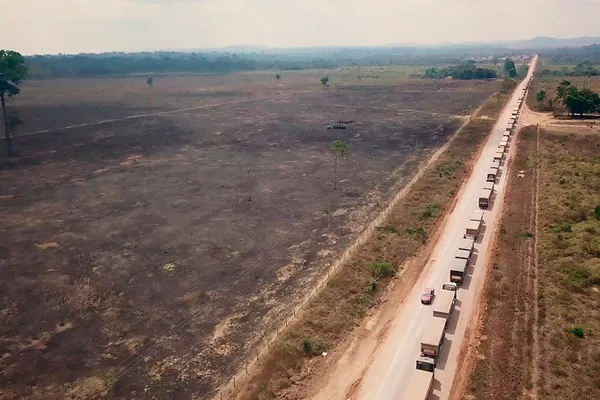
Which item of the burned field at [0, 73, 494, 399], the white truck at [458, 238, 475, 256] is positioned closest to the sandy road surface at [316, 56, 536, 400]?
the white truck at [458, 238, 475, 256]

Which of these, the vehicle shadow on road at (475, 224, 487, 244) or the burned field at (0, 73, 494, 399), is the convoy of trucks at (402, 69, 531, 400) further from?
the burned field at (0, 73, 494, 399)

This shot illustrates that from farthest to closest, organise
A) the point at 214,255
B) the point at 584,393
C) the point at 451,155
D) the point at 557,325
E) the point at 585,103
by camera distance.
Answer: the point at 585,103 < the point at 451,155 < the point at 214,255 < the point at 557,325 < the point at 584,393

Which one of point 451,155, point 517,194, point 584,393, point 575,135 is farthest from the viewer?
point 575,135

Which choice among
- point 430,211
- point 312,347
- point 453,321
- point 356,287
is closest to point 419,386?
point 312,347

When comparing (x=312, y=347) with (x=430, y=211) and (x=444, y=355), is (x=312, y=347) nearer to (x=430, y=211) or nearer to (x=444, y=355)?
(x=444, y=355)

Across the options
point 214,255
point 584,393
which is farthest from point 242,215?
point 584,393

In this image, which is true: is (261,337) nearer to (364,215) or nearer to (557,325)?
(557,325)

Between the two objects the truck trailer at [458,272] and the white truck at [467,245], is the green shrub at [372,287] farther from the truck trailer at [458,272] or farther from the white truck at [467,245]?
the white truck at [467,245]
